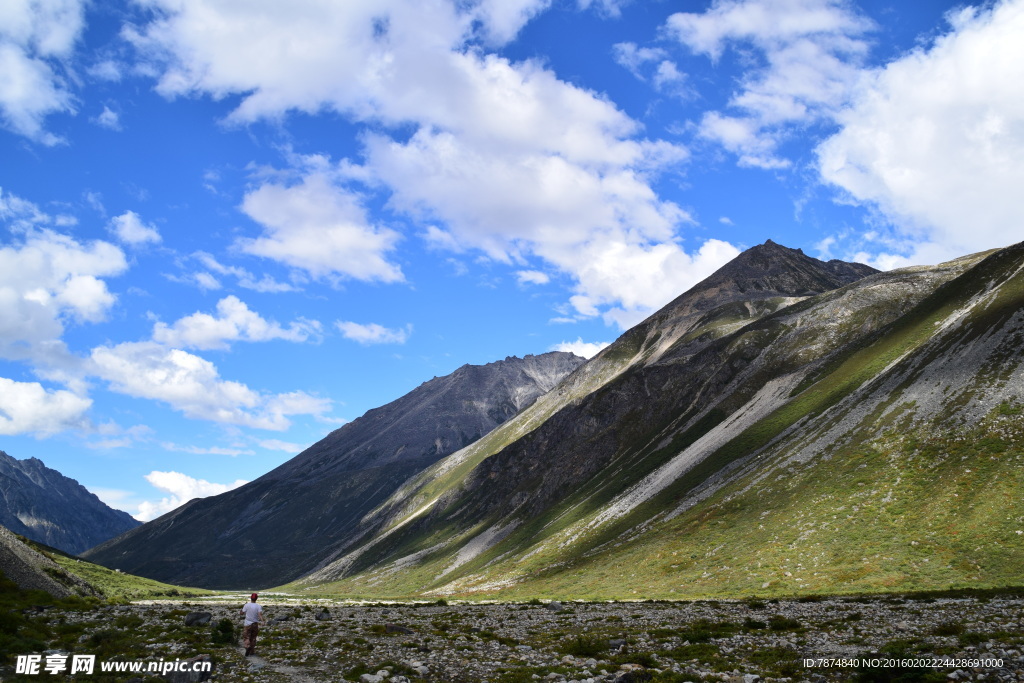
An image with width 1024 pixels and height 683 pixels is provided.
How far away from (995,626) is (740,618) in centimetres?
1313

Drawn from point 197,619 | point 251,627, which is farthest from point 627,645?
point 197,619

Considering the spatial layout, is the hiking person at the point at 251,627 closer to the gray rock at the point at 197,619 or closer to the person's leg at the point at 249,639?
the person's leg at the point at 249,639

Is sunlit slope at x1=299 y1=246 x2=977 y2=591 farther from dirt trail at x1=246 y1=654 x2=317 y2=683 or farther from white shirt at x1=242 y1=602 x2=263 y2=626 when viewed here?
dirt trail at x1=246 y1=654 x2=317 y2=683

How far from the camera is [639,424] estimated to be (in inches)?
6452

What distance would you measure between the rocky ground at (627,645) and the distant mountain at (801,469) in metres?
24.1

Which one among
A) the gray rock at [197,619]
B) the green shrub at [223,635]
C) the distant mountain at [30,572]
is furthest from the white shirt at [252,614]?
the distant mountain at [30,572]

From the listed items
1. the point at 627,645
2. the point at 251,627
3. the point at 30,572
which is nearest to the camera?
the point at 251,627

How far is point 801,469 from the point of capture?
84.8m

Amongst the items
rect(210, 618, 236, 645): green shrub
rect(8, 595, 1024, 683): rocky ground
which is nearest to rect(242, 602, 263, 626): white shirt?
rect(8, 595, 1024, 683): rocky ground

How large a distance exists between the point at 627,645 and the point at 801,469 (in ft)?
226

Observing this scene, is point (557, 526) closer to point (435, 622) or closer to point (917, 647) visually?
point (435, 622)

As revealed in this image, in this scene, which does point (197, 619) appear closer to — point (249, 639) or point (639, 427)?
point (249, 639)

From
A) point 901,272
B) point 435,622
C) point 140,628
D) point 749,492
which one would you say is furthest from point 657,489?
point 901,272

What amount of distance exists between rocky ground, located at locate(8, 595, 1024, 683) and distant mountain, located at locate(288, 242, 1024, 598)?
24.1 meters
